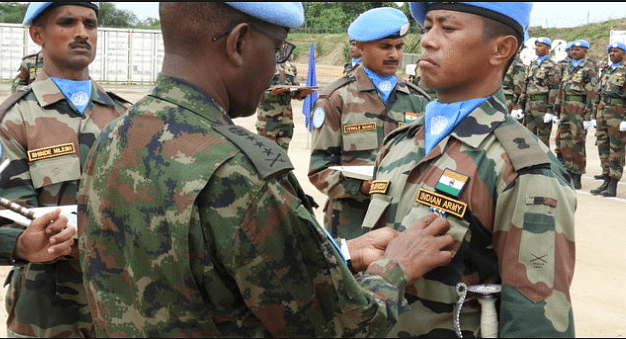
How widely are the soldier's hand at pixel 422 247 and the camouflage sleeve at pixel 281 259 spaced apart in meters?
0.34

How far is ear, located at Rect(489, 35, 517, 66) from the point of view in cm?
251

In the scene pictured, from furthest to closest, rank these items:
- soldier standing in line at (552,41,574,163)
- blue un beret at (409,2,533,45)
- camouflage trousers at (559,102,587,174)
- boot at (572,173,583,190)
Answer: soldier standing in line at (552,41,574,163) < camouflage trousers at (559,102,587,174) < boot at (572,173,583,190) < blue un beret at (409,2,533,45)

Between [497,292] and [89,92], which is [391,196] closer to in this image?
[497,292]

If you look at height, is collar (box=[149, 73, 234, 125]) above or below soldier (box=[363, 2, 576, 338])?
above

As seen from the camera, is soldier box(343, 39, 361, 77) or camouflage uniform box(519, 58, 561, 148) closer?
soldier box(343, 39, 361, 77)

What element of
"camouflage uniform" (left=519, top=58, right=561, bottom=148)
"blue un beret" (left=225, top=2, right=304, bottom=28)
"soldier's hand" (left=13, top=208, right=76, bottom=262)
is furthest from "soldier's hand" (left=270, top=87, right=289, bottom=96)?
"blue un beret" (left=225, top=2, right=304, bottom=28)

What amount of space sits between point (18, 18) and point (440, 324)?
1629 inches

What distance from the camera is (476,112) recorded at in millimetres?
2525

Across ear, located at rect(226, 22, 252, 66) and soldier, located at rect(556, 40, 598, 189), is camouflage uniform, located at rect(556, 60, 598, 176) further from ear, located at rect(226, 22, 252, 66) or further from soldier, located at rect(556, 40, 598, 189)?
ear, located at rect(226, 22, 252, 66)

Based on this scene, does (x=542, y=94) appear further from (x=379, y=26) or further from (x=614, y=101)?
(x=379, y=26)

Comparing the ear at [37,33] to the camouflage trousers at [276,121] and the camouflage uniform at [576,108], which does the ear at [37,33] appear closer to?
the camouflage trousers at [276,121]

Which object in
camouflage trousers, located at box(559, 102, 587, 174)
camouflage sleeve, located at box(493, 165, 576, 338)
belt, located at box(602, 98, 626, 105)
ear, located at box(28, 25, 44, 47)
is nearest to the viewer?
camouflage sleeve, located at box(493, 165, 576, 338)

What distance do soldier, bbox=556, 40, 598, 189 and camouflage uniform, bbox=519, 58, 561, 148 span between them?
110 centimetres

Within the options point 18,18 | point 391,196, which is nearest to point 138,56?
point 18,18
